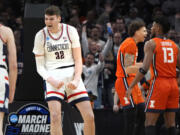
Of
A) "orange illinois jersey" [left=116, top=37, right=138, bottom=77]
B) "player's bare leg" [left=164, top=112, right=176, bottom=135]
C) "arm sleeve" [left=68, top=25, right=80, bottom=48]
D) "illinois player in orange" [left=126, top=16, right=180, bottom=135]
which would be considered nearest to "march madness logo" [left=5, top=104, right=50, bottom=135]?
"orange illinois jersey" [left=116, top=37, right=138, bottom=77]

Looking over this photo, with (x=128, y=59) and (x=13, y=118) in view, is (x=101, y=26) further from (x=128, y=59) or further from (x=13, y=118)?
(x=13, y=118)

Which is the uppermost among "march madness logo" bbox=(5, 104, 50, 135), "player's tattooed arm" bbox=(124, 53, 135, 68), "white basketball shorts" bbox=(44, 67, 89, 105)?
"player's tattooed arm" bbox=(124, 53, 135, 68)

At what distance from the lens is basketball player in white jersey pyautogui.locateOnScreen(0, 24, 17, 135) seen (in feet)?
18.4

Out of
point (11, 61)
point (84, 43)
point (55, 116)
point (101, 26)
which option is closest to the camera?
point (11, 61)

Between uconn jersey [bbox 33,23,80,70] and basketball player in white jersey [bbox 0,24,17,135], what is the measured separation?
4.90 feet

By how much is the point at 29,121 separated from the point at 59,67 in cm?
190

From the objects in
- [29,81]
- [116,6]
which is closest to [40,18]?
[29,81]

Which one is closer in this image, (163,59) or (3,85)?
(3,85)

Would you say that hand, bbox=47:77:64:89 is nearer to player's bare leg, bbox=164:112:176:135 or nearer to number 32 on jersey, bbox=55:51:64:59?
number 32 on jersey, bbox=55:51:64:59

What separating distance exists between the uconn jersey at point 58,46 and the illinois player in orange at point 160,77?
3.49 feet

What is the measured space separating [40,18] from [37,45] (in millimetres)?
1602

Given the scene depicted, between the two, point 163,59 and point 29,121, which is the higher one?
point 163,59

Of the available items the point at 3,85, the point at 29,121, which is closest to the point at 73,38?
the point at 3,85

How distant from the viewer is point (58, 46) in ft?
23.8
